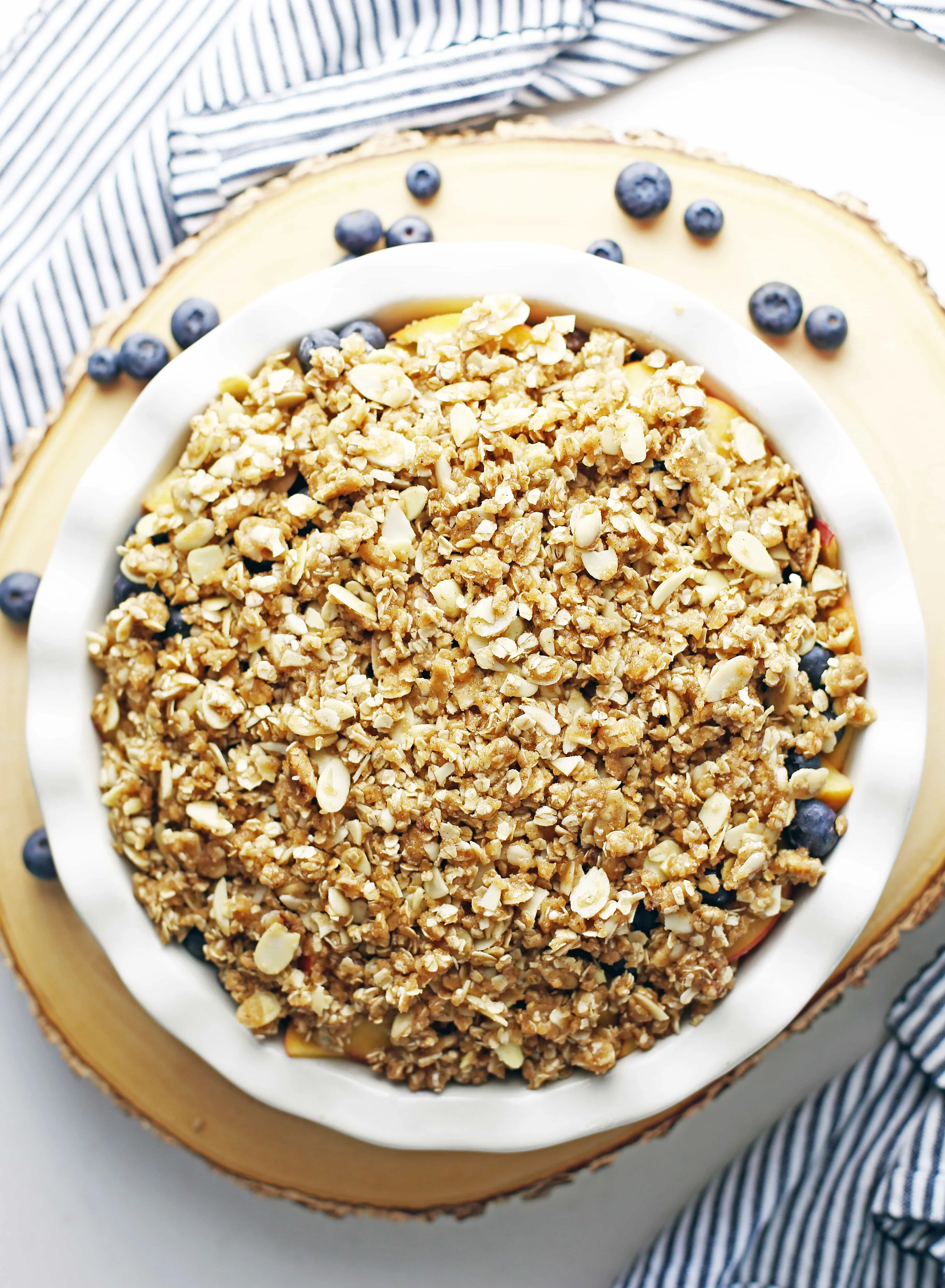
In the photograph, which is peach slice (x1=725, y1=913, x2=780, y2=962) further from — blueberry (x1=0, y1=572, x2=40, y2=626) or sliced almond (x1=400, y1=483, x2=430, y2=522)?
blueberry (x1=0, y1=572, x2=40, y2=626)

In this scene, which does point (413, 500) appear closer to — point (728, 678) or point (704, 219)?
point (728, 678)

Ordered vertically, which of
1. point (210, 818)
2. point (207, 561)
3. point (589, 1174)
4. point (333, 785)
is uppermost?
point (207, 561)

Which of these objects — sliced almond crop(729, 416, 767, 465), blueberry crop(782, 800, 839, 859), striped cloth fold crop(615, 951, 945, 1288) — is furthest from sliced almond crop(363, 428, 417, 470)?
striped cloth fold crop(615, 951, 945, 1288)

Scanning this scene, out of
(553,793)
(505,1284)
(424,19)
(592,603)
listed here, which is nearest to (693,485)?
(592,603)

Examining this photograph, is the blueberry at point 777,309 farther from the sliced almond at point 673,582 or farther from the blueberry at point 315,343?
the blueberry at point 315,343

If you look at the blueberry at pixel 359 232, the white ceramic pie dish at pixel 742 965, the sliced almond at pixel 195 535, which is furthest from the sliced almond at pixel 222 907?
the blueberry at pixel 359 232

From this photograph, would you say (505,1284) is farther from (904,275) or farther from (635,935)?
(904,275)

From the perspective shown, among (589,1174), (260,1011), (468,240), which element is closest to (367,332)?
(468,240)
